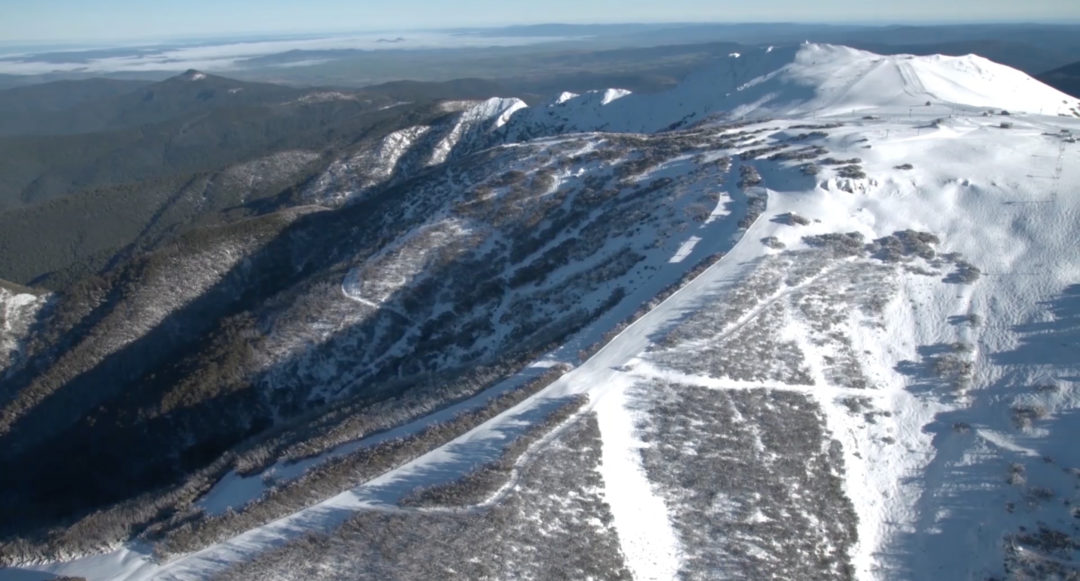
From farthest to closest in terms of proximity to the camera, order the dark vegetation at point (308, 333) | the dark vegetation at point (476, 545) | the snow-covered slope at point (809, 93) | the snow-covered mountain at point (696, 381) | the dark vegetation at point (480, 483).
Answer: the snow-covered slope at point (809, 93) → the dark vegetation at point (308, 333) → the dark vegetation at point (480, 483) → the snow-covered mountain at point (696, 381) → the dark vegetation at point (476, 545)

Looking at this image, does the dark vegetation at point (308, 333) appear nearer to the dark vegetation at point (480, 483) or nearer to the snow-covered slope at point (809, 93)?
the dark vegetation at point (480, 483)

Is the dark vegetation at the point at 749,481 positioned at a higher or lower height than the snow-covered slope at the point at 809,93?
lower

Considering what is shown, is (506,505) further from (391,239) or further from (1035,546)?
(391,239)

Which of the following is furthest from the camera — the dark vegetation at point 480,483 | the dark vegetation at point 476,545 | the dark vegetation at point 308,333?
the dark vegetation at point 308,333

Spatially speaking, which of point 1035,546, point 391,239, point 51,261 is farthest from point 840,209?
point 51,261

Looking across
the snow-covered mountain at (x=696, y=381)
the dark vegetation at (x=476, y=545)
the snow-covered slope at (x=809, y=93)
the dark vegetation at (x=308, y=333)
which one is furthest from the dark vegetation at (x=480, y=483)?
the snow-covered slope at (x=809, y=93)

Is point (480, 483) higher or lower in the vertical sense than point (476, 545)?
higher

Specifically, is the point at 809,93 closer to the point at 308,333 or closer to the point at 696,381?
the point at 308,333

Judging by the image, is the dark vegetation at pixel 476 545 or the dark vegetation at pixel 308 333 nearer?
the dark vegetation at pixel 476 545

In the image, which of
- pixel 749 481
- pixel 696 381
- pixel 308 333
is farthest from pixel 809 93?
pixel 749 481
